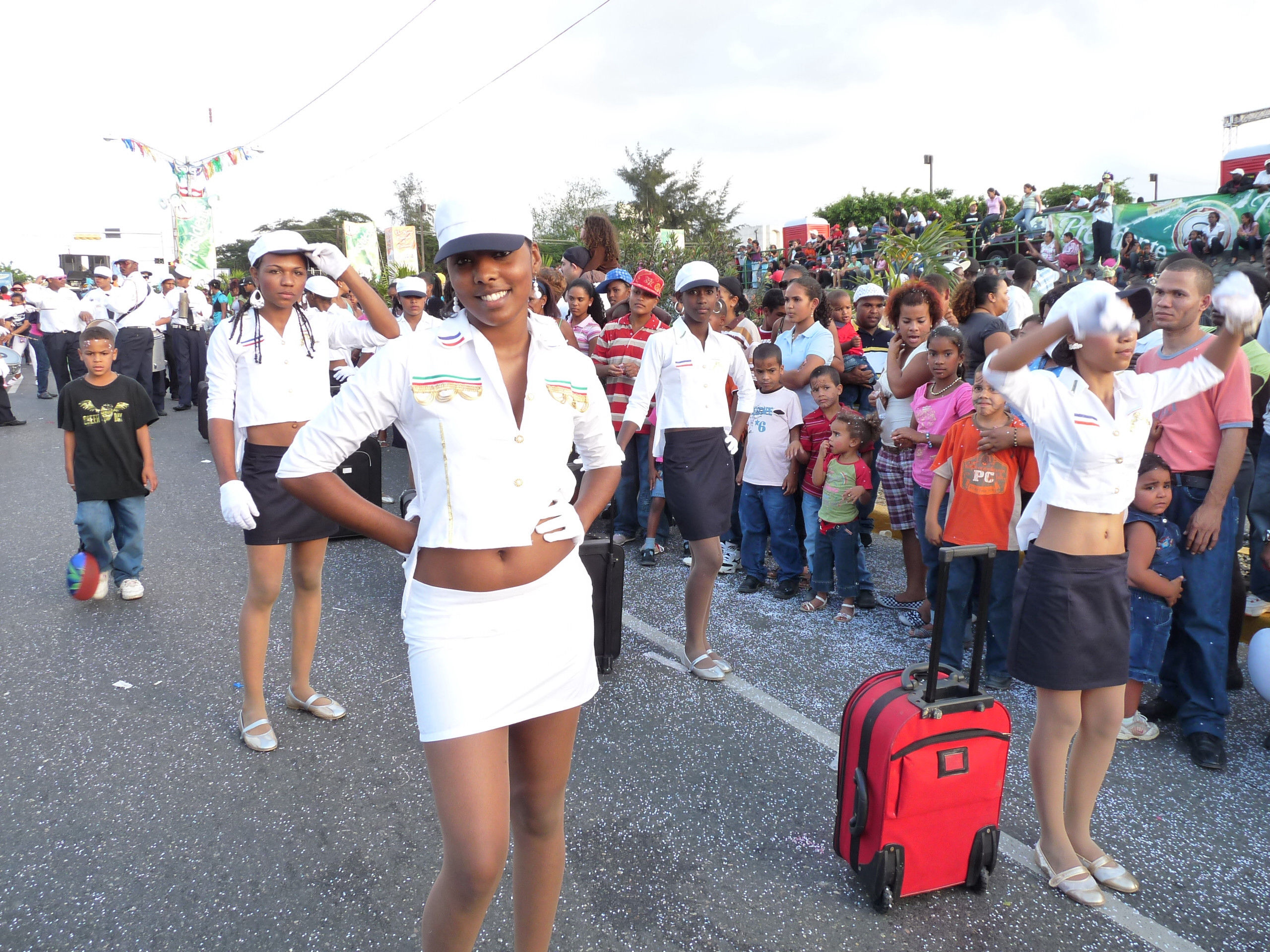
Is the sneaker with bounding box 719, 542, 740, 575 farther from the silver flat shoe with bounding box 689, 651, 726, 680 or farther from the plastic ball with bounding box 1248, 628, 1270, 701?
the plastic ball with bounding box 1248, 628, 1270, 701

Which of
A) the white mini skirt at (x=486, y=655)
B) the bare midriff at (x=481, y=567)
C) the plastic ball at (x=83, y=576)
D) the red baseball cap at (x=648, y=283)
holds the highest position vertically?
the red baseball cap at (x=648, y=283)

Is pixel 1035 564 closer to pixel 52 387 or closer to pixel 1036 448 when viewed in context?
pixel 1036 448

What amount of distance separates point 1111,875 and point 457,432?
99.8 inches

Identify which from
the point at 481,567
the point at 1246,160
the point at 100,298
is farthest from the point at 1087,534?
the point at 1246,160

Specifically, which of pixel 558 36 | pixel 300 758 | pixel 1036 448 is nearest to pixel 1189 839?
pixel 1036 448

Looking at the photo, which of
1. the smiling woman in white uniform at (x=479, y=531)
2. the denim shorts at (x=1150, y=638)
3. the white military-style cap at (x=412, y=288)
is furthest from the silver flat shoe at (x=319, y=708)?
the white military-style cap at (x=412, y=288)

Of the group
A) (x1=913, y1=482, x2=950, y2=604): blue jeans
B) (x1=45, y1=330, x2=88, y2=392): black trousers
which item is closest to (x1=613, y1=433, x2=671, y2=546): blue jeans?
(x1=913, y1=482, x2=950, y2=604): blue jeans

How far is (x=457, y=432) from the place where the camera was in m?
2.03

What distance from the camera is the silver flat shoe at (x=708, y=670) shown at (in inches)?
179

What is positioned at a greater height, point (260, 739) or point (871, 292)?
point (871, 292)

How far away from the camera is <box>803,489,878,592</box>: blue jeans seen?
564 centimetres

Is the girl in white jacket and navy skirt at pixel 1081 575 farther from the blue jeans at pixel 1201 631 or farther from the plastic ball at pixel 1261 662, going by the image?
the plastic ball at pixel 1261 662

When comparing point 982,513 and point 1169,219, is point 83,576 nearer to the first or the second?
point 982,513

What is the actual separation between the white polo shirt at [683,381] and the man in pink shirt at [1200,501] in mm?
2024
